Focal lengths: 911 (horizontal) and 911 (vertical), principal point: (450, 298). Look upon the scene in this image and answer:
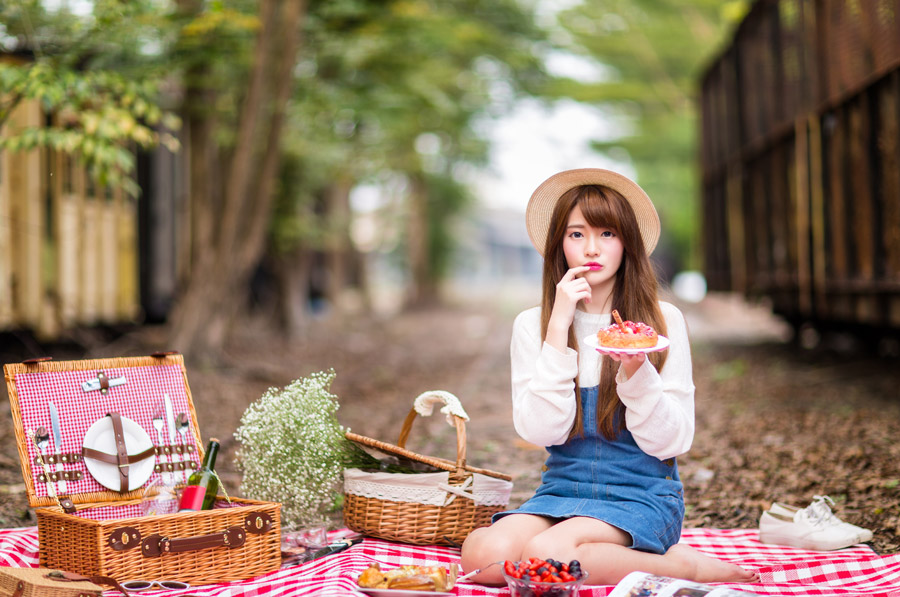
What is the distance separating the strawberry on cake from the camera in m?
2.89

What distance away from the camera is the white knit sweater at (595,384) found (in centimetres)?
306

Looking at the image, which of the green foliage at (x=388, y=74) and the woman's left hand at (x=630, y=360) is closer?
the woman's left hand at (x=630, y=360)

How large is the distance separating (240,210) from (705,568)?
294 inches

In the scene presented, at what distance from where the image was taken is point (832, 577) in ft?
10.6

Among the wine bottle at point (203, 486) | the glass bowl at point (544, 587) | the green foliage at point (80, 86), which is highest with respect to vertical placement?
the green foliage at point (80, 86)

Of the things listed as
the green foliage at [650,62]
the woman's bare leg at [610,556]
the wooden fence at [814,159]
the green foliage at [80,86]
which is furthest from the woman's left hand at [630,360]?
the green foliage at [650,62]

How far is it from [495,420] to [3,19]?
4.50m

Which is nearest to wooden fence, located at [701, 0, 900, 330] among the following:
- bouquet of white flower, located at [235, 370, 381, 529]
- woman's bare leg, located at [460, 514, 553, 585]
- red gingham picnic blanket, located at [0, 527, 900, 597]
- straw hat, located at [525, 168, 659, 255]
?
red gingham picnic blanket, located at [0, 527, 900, 597]

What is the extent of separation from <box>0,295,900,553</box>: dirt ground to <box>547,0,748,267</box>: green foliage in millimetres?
7544

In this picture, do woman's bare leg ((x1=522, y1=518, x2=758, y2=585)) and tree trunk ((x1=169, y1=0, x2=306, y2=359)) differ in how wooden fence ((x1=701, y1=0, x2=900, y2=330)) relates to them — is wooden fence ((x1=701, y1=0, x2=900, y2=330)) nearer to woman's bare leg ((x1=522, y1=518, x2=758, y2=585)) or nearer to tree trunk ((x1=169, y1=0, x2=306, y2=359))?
woman's bare leg ((x1=522, y1=518, x2=758, y2=585))

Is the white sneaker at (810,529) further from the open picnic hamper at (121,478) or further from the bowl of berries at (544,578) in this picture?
the open picnic hamper at (121,478)

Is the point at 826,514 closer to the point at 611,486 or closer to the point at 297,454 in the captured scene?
the point at 611,486

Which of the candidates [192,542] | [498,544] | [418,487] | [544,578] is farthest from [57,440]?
[544,578]

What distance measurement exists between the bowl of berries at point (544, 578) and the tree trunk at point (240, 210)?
23.0 ft
